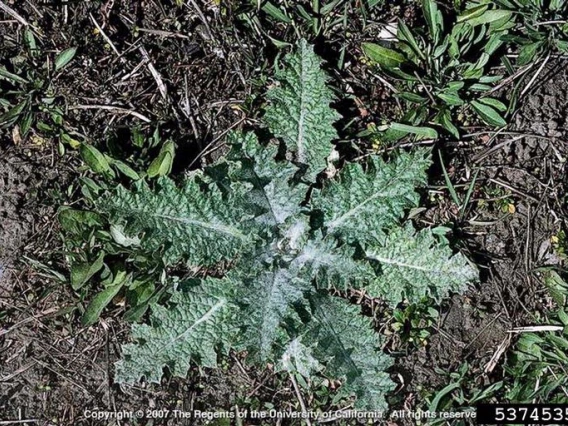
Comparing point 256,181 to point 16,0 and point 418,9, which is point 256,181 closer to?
point 418,9

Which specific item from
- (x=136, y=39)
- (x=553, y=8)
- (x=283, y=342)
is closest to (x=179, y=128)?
(x=136, y=39)

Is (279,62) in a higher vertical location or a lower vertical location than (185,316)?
higher

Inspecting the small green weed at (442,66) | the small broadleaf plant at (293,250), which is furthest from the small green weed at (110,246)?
the small green weed at (442,66)

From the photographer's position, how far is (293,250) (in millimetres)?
3014

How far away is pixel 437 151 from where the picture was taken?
10.7ft

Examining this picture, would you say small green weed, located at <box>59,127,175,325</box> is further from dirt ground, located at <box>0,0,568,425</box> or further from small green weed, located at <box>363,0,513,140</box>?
small green weed, located at <box>363,0,513,140</box>

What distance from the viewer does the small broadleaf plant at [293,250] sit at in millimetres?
2896

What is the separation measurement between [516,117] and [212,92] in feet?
4.49

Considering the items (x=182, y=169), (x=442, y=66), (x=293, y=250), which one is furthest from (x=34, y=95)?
(x=442, y=66)

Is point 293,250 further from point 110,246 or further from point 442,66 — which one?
point 442,66

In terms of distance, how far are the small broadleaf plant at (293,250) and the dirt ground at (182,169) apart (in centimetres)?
28

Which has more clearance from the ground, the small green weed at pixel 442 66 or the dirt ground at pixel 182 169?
the small green weed at pixel 442 66

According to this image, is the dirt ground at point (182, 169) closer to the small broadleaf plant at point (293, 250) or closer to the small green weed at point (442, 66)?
the small green weed at point (442, 66)

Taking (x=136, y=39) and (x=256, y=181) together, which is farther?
(x=136, y=39)
